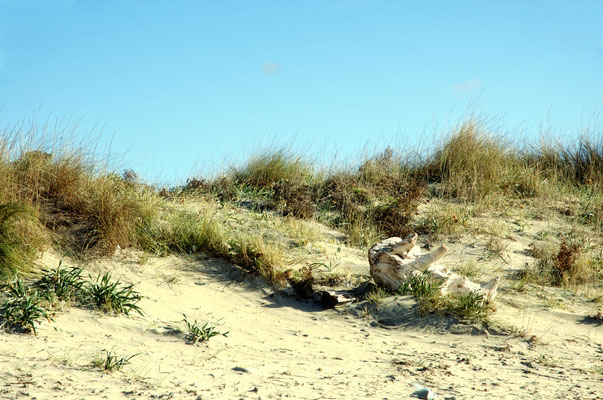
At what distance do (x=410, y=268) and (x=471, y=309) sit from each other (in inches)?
35.4

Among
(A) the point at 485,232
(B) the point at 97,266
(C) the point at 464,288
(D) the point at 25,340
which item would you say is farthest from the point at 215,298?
(A) the point at 485,232

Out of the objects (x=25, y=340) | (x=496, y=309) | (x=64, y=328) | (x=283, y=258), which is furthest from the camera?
(x=283, y=258)

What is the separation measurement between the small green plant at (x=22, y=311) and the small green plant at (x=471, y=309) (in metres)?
4.62

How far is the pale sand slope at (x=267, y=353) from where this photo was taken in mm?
4629

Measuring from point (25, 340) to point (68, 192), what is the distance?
3.18 metres

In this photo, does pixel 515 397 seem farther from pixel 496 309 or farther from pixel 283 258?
pixel 283 258

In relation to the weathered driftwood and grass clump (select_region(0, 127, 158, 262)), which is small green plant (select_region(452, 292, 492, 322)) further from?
grass clump (select_region(0, 127, 158, 262))

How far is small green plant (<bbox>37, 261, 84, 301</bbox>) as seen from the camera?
614 centimetres

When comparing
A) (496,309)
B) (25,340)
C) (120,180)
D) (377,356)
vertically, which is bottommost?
(25,340)

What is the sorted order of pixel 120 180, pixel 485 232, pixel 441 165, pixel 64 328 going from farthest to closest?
pixel 441 165 → pixel 485 232 → pixel 120 180 → pixel 64 328

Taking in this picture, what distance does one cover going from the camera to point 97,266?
23.7 feet

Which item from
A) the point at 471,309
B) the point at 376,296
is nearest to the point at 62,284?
the point at 376,296

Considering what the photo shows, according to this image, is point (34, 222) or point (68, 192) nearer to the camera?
point (34, 222)

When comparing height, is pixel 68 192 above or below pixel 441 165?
below
